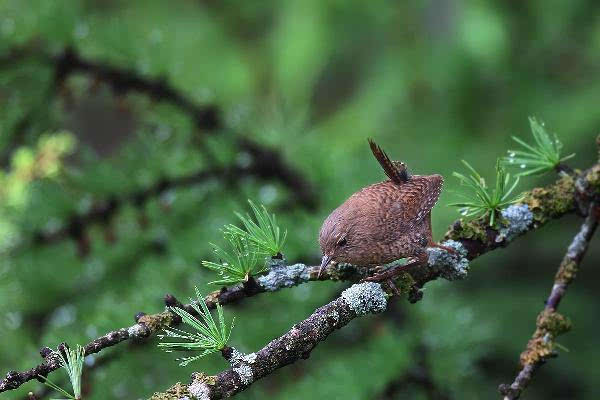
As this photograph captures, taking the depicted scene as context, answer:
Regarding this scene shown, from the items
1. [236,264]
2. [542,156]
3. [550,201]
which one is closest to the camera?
[236,264]

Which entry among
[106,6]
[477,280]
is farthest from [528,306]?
[106,6]

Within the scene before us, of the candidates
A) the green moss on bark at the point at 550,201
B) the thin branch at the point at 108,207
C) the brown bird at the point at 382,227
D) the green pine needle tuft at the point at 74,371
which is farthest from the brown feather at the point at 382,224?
the thin branch at the point at 108,207

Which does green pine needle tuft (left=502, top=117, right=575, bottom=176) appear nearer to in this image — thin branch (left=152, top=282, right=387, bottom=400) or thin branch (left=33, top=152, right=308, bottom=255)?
thin branch (left=152, top=282, right=387, bottom=400)

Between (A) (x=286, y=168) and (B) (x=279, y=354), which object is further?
(A) (x=286, y=168)

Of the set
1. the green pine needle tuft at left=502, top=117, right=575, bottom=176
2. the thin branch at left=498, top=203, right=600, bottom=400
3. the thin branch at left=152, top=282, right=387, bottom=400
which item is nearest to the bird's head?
the thin branch at left=152, top=282, right=387, bottom=400

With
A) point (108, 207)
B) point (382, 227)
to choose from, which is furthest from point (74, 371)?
point (108, 207)

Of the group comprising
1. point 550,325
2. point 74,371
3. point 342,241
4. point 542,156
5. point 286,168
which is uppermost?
point 286,168

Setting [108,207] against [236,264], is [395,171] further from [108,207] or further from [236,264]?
[108,207]

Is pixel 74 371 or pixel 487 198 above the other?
pixel 487 198
